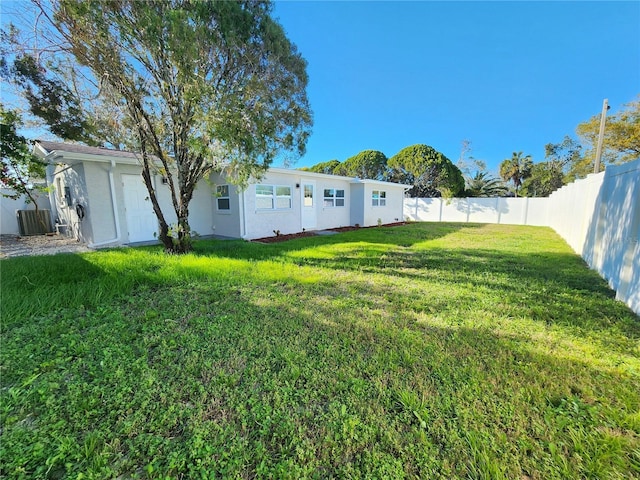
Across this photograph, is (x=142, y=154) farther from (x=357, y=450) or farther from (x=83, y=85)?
(x=357, y=450)

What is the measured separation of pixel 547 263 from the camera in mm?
6441

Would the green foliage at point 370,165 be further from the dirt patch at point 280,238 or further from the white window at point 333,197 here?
the dirt patch at point 280,238

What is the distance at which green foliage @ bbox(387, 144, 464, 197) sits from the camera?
21.6 meters

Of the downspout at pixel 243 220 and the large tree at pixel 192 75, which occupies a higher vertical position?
the large tree at pixel 192 75

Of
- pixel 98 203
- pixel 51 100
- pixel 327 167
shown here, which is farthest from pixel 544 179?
pixel 51 100

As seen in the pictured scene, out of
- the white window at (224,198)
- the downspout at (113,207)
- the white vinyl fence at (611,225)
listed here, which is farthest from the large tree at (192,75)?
the white vinyl fence at (611,225)

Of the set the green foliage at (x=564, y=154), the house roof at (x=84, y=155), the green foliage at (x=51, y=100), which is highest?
the green foliage at (x=564, y=154)

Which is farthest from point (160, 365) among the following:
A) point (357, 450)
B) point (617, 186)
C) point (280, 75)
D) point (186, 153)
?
point (617, 186)

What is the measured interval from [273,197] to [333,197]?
4051 mm

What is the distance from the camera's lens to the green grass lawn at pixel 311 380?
1575mm

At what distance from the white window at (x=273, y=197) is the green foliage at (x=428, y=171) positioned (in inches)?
563

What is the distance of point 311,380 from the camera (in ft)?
7.42

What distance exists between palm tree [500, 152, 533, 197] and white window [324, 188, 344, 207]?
65.0 ft

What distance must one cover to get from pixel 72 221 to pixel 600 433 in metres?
12.7
